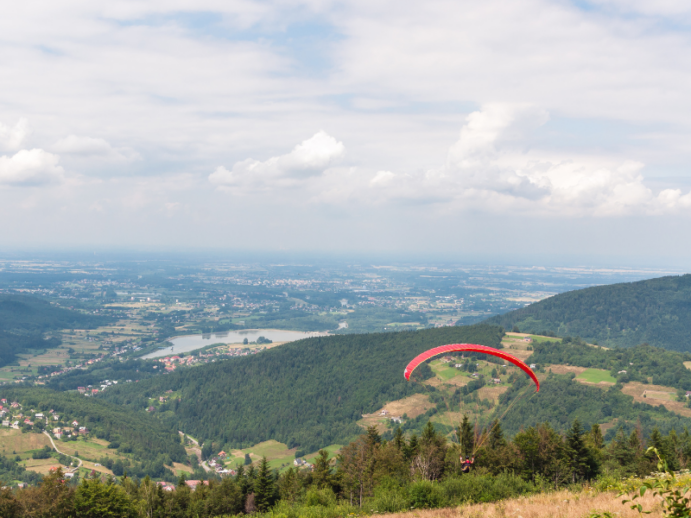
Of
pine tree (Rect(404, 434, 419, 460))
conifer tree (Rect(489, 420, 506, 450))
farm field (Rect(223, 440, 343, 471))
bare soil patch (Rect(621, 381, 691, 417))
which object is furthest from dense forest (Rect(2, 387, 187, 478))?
bare soil patch (Rect(621, 381, 691, 417))

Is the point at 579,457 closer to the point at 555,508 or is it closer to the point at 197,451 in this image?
the point at 555,508

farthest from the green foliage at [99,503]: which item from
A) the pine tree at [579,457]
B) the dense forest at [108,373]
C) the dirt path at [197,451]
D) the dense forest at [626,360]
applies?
the dense forest at [108,373]

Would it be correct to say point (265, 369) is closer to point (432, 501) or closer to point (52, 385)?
point (52, 385)

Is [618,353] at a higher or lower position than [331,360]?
higher

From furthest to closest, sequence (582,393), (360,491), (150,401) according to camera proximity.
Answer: (150,401)
(582,393)
(360,491)

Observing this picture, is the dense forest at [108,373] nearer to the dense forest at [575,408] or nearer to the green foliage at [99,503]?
the dense forest at [575,408]

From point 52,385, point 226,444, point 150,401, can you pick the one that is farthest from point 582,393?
point 52,385
